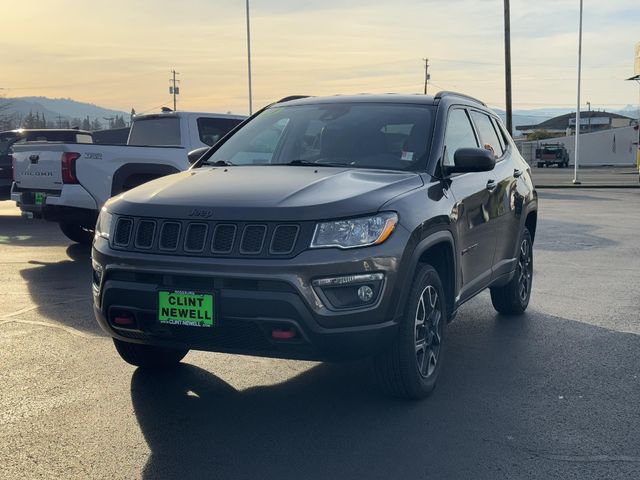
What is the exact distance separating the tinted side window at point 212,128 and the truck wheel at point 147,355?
6.96 metres

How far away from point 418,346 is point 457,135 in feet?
5.72

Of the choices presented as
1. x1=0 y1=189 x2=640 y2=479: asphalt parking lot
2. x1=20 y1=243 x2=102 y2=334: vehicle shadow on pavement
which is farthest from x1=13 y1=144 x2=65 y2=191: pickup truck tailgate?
x1=0 y1=189 x2=640 y2=479: asphalt parking lot

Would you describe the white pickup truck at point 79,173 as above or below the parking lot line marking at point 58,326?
above

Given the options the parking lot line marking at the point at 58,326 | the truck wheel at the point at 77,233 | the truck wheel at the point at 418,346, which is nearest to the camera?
the truck wheel at the point at 418,346

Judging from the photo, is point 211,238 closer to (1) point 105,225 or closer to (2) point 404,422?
(1) point 105,225

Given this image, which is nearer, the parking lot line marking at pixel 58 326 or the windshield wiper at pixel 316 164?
the windshield wiper at pixel 316 164

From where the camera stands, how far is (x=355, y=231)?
4.05m

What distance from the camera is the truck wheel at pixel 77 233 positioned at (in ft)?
38.3

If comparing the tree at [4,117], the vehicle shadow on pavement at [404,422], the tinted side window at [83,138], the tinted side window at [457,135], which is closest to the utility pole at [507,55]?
the tinted side window at [83,138]

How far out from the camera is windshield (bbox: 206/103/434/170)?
16.9 feet

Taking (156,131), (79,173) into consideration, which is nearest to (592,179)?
(156,131)

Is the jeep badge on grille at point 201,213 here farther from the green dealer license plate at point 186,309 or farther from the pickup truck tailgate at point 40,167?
the pickup truck tailgate at point 40,167

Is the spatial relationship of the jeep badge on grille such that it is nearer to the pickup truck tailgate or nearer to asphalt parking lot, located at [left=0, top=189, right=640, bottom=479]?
asphalt parking lot, located at [left=0, top=189, right=640, bottom=479]

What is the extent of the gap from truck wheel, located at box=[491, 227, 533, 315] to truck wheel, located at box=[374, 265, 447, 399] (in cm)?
215
